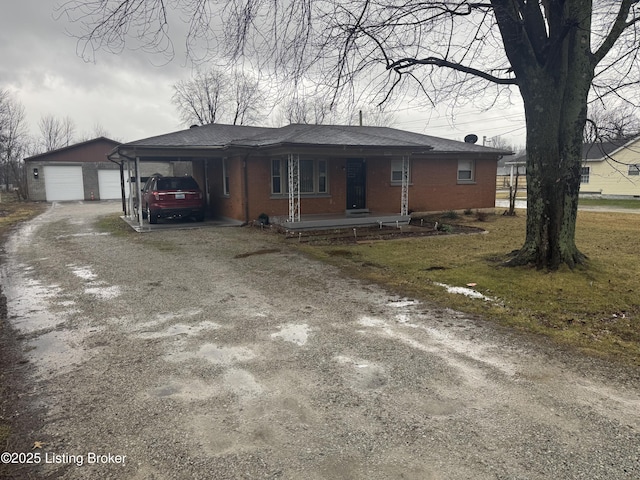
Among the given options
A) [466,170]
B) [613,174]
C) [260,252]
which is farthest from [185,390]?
[613,174]

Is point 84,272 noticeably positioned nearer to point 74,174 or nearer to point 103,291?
point 103,291

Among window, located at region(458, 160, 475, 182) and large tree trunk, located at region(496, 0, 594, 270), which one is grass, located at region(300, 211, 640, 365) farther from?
window, located at region(458, 160, 475, 182)

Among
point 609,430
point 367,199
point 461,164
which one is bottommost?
point 609,430

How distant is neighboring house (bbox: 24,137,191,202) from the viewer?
30.8 meters

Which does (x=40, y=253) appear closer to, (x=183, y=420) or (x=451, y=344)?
(x=183, y=420)

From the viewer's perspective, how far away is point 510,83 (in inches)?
319

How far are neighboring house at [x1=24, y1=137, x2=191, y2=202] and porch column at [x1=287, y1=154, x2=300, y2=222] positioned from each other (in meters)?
18.7

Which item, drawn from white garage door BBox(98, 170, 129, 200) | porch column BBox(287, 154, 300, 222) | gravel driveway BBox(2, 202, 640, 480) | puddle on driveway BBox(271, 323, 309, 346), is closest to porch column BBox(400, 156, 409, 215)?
porch column BBox(287, 154, 300, 222)

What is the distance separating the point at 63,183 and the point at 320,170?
2494 centimetres

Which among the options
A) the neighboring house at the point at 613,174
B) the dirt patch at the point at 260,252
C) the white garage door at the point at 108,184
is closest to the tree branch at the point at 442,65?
the dirt patch at the point at 260,252

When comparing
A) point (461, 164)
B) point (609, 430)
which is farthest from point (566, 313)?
point (461, 164)

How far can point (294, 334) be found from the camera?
4738mm

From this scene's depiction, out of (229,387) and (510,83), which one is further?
(510,83)

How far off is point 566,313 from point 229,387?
4.29 m
